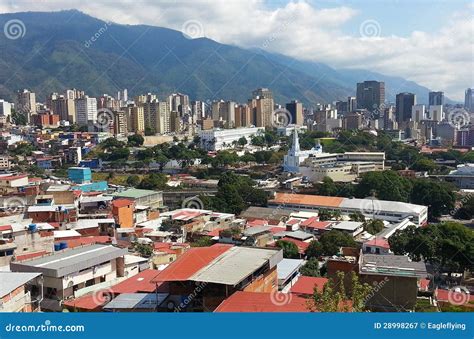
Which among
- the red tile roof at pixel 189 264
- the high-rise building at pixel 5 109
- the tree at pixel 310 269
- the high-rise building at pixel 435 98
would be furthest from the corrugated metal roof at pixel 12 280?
the high-rise building at pixel 435 98

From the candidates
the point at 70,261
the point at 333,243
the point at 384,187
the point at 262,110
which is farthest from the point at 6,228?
the point at 262,110

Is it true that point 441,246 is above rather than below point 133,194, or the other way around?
below

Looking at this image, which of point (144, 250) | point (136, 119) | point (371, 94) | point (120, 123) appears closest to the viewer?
point (144, 250)

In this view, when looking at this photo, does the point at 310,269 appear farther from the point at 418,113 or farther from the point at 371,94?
the point at 371,94

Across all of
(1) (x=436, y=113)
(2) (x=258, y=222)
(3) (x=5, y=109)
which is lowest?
(2) (x=258, y=222)

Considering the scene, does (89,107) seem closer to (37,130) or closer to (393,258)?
(37,130)

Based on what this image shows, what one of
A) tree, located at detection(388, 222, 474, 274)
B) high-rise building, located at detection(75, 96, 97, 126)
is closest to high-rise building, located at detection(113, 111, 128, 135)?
high-rise building, located at detection(75, 96, 97, 126)

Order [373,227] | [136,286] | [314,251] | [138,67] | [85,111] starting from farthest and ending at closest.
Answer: [138,67] < [85,111] < [373,227] < [314,251] < [136,286]

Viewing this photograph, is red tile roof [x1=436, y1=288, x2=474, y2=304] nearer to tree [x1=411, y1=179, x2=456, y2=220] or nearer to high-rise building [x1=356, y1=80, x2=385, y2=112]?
tree [x1=411, y1=179, x2=456, y2=220]
